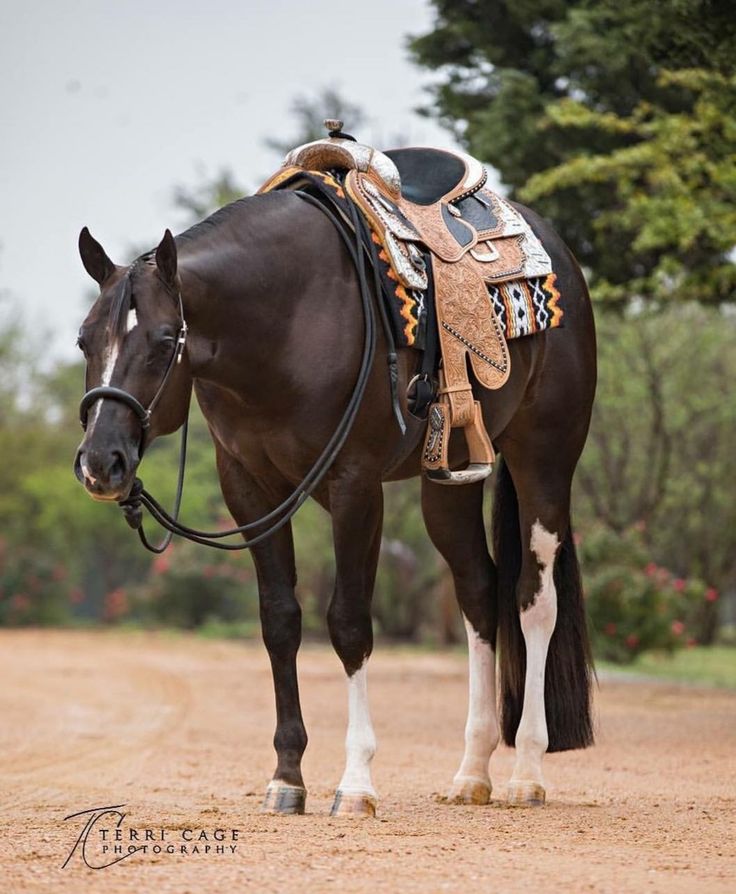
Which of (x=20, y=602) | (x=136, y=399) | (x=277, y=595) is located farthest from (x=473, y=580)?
(x=20, y=602)

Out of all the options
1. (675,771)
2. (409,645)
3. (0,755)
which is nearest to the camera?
(675,771)

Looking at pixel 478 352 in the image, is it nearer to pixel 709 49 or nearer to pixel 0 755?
pixel 709 49

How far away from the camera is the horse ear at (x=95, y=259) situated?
4871mm

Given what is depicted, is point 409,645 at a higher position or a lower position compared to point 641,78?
lower

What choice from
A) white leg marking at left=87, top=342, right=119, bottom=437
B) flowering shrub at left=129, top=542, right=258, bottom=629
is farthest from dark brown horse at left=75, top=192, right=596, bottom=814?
flowering shrub at left=129, top=542, right=258, bottom=629

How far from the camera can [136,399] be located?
4.70m

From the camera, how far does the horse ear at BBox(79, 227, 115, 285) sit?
487 centimetres

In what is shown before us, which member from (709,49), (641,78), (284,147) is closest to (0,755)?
(709,49)

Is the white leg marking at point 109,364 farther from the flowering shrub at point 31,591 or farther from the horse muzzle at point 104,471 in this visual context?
the flowering shrub at point 31,591

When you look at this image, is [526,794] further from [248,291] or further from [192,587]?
[192,587]

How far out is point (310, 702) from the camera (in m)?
12.7

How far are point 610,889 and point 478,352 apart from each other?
274 cm

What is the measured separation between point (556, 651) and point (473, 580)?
1.70ft

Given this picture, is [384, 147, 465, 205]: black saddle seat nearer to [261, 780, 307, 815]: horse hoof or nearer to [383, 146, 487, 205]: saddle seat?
[383, 146, 487, 205]: saddle seat
